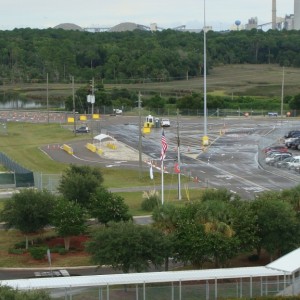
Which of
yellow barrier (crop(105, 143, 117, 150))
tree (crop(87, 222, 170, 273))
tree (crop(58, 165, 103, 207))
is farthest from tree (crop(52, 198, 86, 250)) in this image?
yellow barrier (crop(105, 143, 117, 150))

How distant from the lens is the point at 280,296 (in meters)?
28.6

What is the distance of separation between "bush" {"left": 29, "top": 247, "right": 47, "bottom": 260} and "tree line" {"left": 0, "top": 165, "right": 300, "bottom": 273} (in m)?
1.40

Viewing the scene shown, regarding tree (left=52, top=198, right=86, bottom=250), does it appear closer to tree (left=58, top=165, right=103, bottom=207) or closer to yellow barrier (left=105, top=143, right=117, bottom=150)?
tree (left=58, top=165, right=103, bottom=207)

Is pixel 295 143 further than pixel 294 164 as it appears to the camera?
Yes

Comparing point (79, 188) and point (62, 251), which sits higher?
point (79, 188)

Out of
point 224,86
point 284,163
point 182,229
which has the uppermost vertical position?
point 182,229

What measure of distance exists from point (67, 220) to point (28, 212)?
2326mm

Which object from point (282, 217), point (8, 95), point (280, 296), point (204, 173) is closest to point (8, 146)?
point (204, 173)

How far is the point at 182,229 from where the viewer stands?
113 feet

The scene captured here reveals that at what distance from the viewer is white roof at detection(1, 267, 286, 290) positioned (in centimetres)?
2822

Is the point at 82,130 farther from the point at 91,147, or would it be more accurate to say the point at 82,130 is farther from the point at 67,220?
the point at 67,220

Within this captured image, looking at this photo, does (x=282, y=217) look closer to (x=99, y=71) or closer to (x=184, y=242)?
(x=184, y=242)

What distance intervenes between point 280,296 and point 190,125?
82129 millimetres

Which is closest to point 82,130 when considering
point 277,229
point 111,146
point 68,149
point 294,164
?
point 111,146
